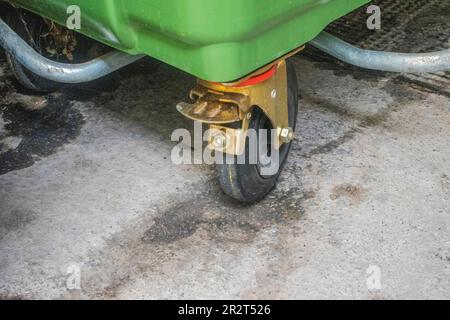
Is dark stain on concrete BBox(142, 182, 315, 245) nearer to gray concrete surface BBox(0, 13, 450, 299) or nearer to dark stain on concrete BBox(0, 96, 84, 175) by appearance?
gray concrete surface BBox(0, 13, 450, 299)

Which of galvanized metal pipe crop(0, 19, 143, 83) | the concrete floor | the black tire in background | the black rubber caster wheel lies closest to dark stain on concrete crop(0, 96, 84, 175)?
the concrete floor

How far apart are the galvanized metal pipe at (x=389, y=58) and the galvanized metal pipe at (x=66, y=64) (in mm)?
633

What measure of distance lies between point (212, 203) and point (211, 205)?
1cm

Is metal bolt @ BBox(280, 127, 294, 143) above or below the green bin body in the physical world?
below

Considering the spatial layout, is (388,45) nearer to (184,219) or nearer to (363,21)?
(363,21)

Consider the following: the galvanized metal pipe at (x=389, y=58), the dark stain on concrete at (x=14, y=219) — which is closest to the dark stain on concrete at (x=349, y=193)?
the galvanized metal pipe at (x=389, y=58)

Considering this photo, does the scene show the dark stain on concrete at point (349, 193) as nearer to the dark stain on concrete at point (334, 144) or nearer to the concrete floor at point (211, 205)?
the concrete floor at point (211, 205)

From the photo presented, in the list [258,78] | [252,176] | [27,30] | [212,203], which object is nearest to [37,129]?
[27,30]

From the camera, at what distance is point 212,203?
6.69ft

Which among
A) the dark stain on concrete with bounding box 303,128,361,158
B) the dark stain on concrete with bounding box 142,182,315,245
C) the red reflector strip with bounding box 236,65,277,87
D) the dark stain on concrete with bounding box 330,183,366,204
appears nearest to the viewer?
the red reflector strip with bounding box 236,65,277,87

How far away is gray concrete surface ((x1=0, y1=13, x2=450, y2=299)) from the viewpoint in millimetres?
1753

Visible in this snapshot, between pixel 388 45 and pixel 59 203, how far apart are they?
1.75 meters

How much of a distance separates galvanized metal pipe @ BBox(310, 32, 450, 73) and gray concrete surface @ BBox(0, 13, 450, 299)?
405 millimetres

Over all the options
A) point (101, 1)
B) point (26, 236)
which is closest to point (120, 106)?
point (26, 236)
